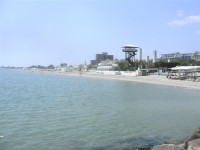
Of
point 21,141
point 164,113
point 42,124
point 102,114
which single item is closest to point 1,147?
point 21,141

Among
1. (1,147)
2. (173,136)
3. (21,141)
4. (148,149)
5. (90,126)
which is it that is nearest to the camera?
(148,149)

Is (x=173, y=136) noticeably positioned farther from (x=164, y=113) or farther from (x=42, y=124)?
(x=164, y=113)

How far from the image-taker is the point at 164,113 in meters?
29.7

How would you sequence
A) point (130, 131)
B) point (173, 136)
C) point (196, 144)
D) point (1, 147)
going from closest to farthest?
point (196, 144)
point (1, 147)
point (173, 136)
point (130, 131)

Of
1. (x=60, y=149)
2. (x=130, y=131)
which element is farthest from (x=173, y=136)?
(x=60, y=149)

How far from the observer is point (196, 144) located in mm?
12688

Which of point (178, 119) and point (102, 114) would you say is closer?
point (178, 119)

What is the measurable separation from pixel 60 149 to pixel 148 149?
3911 mm

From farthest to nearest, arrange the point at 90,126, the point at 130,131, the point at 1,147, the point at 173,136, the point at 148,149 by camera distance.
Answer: the point at 90,126, the point at 130,131, the point at 173,136, the point at 1,147, the point at 148,149

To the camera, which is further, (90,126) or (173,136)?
(90,126)

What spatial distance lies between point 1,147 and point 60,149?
271 centimetres

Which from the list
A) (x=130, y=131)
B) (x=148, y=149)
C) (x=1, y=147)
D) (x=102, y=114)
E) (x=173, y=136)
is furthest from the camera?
(x=102, y=114)

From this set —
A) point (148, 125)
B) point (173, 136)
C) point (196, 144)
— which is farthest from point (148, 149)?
point (148, 125)

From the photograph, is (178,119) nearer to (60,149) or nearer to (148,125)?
(148,125)
